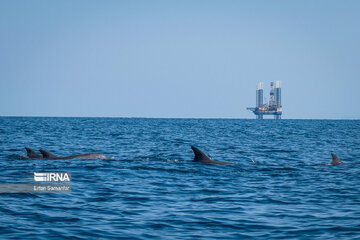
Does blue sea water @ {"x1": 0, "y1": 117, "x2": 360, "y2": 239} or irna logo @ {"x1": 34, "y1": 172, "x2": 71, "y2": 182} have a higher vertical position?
irna logo @ {"x1": 34, "y1": 172, "x2": 71, "y2": 182}

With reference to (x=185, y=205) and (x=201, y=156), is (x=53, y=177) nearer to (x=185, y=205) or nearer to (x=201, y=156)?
(x=185, y=205)

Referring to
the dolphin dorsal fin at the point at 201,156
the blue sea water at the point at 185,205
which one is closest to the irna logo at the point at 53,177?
the blue sea water at the point at 185,205

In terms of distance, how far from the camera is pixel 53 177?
1811cm

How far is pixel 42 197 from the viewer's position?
1381 centimetres

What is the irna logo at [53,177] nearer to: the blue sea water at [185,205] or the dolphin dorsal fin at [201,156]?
the blue sea water at [185,205]

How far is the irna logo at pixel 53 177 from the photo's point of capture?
1744 centimetres

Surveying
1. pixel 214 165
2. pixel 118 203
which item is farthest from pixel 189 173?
pixel 118 203

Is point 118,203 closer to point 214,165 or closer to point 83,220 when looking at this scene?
point 83,220

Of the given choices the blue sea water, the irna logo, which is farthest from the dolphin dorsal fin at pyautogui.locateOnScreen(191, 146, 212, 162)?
the irna logo

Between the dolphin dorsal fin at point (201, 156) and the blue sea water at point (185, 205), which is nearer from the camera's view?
the blue sea water at point (185, 205)

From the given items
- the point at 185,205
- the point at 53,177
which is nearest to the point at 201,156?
the point at 53,177

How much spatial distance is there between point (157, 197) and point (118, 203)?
142 centimetres

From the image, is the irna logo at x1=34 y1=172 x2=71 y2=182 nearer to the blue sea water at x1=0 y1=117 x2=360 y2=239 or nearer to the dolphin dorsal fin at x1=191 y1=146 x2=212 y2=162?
the blue sea water at x1=0 y1=117 x2=360 y2=239

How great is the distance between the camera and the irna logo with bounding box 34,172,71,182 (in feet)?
57.2
